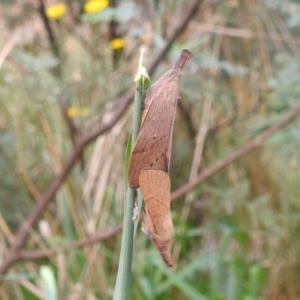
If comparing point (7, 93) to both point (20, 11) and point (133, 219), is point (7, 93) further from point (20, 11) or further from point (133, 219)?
point (133, 219)

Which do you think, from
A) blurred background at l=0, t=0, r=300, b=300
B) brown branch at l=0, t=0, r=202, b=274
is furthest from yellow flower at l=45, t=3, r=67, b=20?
brown branch at l=0, t=0, r=202, b=274

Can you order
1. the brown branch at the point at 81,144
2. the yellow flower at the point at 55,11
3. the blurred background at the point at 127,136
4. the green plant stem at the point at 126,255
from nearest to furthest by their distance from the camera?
the green plant stem at the point at 126,255 < the brown branch at the point at 81,144 < the blurred background at the point at 127,136 < the yellow flower at the point at 55,11

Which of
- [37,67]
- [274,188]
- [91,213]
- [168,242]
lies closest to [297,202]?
[274,188]

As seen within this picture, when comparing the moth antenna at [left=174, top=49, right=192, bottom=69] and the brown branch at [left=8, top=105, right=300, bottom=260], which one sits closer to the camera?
the moth antenna at [left=174, top=49, right=192, bottom=69]

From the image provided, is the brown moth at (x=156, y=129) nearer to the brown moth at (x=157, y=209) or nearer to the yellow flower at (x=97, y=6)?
the brown moth at (x=157, y=209)

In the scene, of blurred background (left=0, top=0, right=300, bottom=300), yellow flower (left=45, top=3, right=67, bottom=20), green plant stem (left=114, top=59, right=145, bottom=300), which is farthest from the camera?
yellow flower (left=45, top=3, right=67, bottom=20)

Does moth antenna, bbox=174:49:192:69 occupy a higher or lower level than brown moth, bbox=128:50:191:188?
higher

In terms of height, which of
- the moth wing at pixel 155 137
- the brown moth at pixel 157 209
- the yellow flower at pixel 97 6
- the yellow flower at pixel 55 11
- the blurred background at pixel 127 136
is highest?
the moth wing at pixel 155 137

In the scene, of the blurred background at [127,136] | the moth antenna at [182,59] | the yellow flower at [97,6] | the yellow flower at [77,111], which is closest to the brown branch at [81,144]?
the blurred background at [127,136]

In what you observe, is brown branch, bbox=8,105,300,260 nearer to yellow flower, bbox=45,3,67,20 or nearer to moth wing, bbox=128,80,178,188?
yellow flower, bbox=45,3,67,20

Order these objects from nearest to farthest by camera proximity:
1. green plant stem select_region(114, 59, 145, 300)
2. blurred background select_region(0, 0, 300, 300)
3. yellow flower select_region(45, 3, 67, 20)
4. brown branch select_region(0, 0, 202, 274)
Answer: green plant stem select_region(114, 59, 145, 300) < brown branch select_region(0, 0, 202, 274) < blurred background select_region(0, 0, 300, 300) < yellow flower select_region(45, 3, 67, 20)
